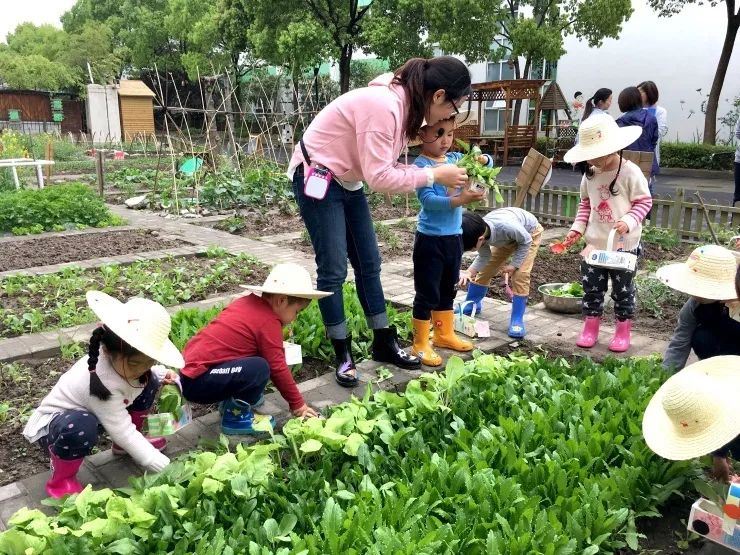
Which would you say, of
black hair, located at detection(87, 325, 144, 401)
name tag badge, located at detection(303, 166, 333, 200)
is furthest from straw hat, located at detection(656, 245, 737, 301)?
black hair, located at detection(87, 325, 144, 401)

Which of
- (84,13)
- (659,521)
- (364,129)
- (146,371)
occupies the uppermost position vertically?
(84,13)

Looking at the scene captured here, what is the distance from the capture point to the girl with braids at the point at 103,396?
2.43 m

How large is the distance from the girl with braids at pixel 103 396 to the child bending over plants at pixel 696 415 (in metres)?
1.80

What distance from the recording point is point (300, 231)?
28.6 ft

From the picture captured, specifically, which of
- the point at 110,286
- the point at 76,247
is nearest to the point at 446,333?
the point at 110,286

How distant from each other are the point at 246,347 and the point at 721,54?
65.8 feet

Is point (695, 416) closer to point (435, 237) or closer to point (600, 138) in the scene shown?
point (435, 237)

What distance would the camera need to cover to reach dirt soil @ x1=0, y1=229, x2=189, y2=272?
6633 millimetres

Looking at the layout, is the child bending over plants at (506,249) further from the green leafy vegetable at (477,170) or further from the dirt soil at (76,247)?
the dirt soil at (76,247)

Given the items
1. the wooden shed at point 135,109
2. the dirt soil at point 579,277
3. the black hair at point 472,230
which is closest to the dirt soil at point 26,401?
the black hair at point 472,230

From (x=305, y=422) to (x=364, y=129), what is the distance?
4.62ft

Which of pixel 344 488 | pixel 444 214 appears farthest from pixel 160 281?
pixel 344 488

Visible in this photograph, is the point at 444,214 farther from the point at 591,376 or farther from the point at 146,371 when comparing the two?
the point at 146,371

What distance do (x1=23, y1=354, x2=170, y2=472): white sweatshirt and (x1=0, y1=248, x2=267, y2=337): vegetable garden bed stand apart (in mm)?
2132
